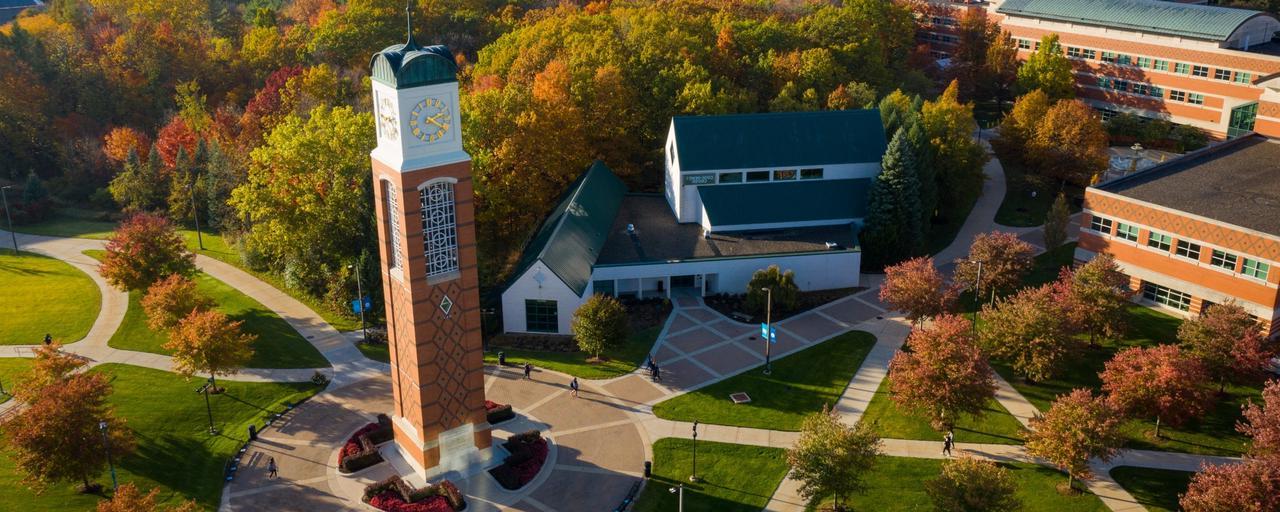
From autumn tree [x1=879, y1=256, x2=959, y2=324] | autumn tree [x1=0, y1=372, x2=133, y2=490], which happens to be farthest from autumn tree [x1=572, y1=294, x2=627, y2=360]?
autumn tree [x1=0, y1=372, x2=133, y2=490]

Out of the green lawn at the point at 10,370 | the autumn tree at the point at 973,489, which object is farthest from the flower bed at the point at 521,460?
the green lawn at the point at 10,370

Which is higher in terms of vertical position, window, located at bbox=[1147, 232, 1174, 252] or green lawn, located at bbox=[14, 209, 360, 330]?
window, located at bbox=[1147, 232, 1174, 252]

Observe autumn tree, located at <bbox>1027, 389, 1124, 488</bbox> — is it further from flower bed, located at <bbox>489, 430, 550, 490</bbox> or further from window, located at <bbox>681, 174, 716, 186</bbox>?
window, located at <bbox>681, 174, 716, 186</bbox>

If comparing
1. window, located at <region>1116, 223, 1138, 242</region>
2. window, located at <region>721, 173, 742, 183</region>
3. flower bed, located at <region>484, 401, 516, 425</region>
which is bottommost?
flower bed, located at <region>484, 401, 516, 425</region>

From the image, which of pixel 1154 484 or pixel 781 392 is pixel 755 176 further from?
pixel 1154 484

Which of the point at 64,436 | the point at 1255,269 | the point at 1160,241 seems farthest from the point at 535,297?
the point at 1255,269

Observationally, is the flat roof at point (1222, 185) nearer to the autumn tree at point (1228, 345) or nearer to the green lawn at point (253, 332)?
the autumn tree at point (1228, 345)

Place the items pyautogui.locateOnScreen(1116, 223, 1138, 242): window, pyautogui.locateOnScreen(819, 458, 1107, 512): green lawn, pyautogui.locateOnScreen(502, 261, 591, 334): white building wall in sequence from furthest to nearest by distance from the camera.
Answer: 1. pyautogui.locateOnScreen(1116, 223, 1138, 242): window
2. pyautogui.locateOnScreen(502, 261, 591, 334): white building wall
3. pyautogui.locateOnScreen(819, 458, 1107, 512): green lawn
